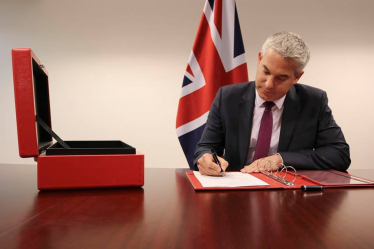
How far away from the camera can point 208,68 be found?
2650mm

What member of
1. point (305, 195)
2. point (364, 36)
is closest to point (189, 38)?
point (364, 36)

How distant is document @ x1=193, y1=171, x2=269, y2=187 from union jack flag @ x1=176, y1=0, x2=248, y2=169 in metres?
1.35

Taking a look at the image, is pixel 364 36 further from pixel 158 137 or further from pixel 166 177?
pixel 166 177

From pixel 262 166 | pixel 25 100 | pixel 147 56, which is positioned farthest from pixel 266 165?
pixel 147 56

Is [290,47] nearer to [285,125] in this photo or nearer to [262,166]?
[285,125]

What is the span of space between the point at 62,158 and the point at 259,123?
1299 mm

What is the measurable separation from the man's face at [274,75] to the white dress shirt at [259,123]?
9 cm

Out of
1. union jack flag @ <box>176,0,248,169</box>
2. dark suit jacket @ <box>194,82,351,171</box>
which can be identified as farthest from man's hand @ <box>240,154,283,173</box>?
union jack flag @ <box>176,0,248,169</box>

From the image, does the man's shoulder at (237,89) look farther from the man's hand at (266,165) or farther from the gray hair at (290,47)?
the man's hand at (266,165)

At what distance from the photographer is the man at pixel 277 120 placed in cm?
159

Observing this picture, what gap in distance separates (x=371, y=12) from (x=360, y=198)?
379 centimetres

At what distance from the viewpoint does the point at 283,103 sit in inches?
72.4

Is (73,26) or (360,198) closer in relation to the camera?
(360,198)

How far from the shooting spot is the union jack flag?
2.63 meters
